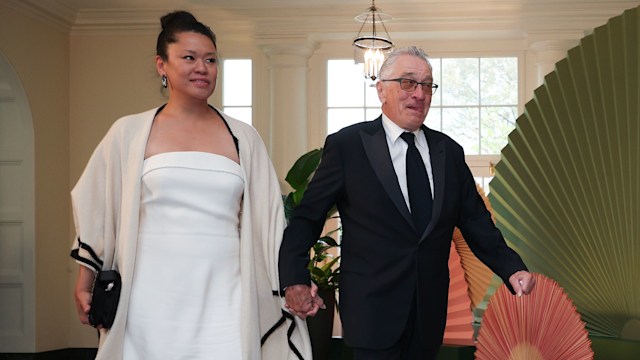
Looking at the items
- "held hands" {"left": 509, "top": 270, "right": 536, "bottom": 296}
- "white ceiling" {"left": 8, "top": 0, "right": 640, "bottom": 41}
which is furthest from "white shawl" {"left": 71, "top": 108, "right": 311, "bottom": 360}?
"white ceiling" {"left": 8, "top": 0, "right": 640, "bottom": 41}

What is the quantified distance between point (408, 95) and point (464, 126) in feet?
15.1

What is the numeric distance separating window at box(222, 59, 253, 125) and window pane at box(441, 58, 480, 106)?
143 cm

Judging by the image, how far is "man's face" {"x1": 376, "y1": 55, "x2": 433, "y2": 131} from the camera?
1.97m

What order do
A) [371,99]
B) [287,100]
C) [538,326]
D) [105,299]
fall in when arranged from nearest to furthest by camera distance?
[105,299] → [538,326] → [287,100] → [371,99]

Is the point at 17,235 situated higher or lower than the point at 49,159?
lower

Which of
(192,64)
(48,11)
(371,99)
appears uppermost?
(48,11)

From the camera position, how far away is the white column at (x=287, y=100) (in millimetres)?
6297

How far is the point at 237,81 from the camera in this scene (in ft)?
21.6

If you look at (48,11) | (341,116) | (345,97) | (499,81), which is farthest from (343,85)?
(48,11)

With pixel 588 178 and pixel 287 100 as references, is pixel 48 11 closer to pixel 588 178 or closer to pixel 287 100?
pixel 287 100

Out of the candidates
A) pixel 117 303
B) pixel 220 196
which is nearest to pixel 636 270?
pixel 220 196

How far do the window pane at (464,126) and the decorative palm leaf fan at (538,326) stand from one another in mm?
4010

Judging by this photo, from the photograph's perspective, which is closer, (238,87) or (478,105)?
(478,105)

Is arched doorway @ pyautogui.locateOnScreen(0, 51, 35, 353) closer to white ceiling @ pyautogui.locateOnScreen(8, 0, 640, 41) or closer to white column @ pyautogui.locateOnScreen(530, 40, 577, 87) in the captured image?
white ceiling @ pyautogui.locateOnScreen(8, 0, 640, 41)
